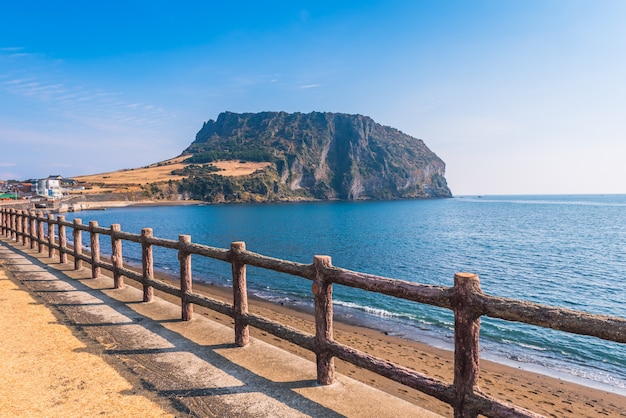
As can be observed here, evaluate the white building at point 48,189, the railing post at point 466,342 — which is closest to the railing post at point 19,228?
the railing post at point 466,342

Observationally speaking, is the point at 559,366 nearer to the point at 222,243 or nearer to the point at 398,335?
the point at 398,335

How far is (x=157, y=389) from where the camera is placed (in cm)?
514

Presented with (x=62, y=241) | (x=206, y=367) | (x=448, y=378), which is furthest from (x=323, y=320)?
(x=62, y=241)

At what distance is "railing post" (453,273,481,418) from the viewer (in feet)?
12.8

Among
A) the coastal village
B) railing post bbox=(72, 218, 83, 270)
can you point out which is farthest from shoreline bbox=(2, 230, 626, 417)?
the coastal village

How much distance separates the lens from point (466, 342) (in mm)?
3939

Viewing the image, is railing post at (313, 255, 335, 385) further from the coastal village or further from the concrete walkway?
the coastal village

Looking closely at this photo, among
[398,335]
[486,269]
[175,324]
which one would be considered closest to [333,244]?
[486,269]

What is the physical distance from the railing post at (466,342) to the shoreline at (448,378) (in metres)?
5.12

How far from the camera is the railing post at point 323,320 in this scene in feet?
17.5

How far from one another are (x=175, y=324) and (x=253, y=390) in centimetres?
345

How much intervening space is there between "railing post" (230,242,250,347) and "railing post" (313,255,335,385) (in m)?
1.73

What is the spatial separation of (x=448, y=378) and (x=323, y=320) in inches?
319

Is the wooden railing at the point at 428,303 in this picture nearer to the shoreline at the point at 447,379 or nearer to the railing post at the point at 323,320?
the railing post at the point at 323,320
